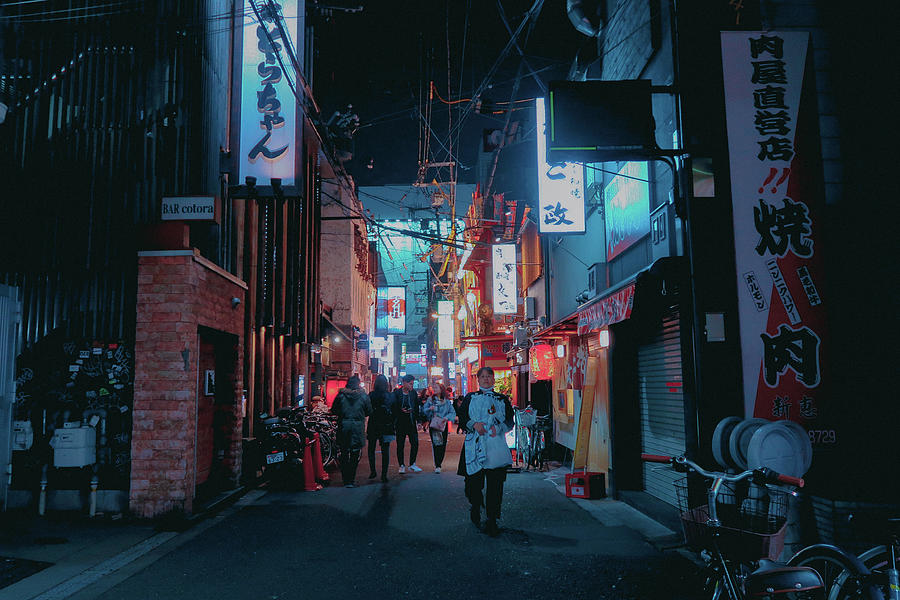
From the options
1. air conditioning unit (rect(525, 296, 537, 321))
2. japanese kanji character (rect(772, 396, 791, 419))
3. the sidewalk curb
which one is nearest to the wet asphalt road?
the sidewalk curb

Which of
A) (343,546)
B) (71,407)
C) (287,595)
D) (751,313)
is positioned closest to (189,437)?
(71,407)

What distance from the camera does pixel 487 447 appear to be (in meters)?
7.97

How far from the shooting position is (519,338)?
2177 centimetres

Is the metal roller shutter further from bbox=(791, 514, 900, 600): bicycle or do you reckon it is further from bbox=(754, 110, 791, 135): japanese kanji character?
bbox=(791, 514, 900, 600): bicycle

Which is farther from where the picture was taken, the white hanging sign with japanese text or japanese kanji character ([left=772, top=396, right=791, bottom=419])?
the white hanging sign with japanese text

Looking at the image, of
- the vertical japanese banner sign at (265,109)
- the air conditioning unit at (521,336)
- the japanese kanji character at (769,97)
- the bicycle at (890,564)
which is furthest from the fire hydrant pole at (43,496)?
the air conditioning unit at (521,336)

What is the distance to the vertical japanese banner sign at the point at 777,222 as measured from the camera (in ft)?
22.7

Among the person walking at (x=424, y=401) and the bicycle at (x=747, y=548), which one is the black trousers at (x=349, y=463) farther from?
the bicycle at (x=747, y=548)

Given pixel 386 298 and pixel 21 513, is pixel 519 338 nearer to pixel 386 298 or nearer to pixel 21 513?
pixel 21 513

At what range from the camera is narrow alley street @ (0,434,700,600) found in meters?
5.63

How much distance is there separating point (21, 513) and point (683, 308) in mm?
9107

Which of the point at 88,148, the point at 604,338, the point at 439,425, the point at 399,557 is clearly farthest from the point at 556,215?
the point at 88,148

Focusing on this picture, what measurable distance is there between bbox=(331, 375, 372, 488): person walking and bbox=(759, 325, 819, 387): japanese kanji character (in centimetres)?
748

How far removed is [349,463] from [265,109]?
6683 mm
